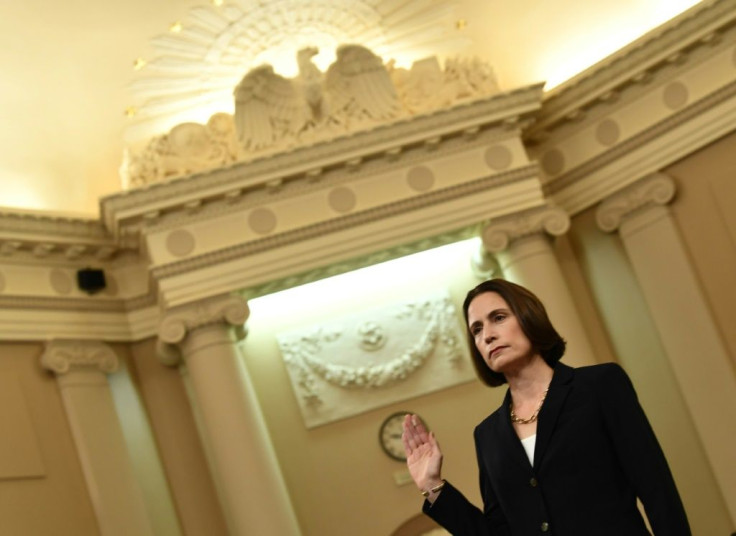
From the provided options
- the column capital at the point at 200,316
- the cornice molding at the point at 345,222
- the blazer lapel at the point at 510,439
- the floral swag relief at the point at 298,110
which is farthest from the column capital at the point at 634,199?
the blazer lapel at the point at 510,439

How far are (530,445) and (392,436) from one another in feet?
22.3

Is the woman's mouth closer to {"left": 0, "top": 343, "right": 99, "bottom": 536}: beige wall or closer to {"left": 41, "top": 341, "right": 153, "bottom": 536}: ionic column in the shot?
{"left": 0, "top": 343, "right": 99, "bottom": 536}: beige wall

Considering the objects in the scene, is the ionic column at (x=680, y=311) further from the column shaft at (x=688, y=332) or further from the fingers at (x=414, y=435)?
the fingers at (x=414, y=435)

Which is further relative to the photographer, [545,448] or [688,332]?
[688,332]

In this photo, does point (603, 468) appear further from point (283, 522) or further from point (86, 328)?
point (86, 328)

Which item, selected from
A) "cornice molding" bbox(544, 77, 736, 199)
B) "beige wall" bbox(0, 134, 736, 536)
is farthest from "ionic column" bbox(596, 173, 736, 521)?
"cornice molding" bbox(544, 77, 736, 199)

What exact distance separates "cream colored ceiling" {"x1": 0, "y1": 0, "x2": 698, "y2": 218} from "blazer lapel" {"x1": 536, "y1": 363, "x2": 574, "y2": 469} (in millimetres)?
6956

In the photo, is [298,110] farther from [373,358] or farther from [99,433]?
[99,433]

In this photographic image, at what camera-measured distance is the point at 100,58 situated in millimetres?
9898

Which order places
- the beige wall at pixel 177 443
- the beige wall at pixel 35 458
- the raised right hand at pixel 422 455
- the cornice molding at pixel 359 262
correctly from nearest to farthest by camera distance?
the raised right hand at pixel 422 455 < the beige wall at pixel 35 458 < the beige wall at pixel 177 443 < the cornice molding at pixel 359 262

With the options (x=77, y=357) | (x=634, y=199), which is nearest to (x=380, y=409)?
(x=77, y=357)

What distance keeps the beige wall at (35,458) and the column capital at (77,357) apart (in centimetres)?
11

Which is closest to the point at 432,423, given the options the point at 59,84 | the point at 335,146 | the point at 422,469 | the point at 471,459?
the point at 471,459

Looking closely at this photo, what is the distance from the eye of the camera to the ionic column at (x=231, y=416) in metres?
8.92
